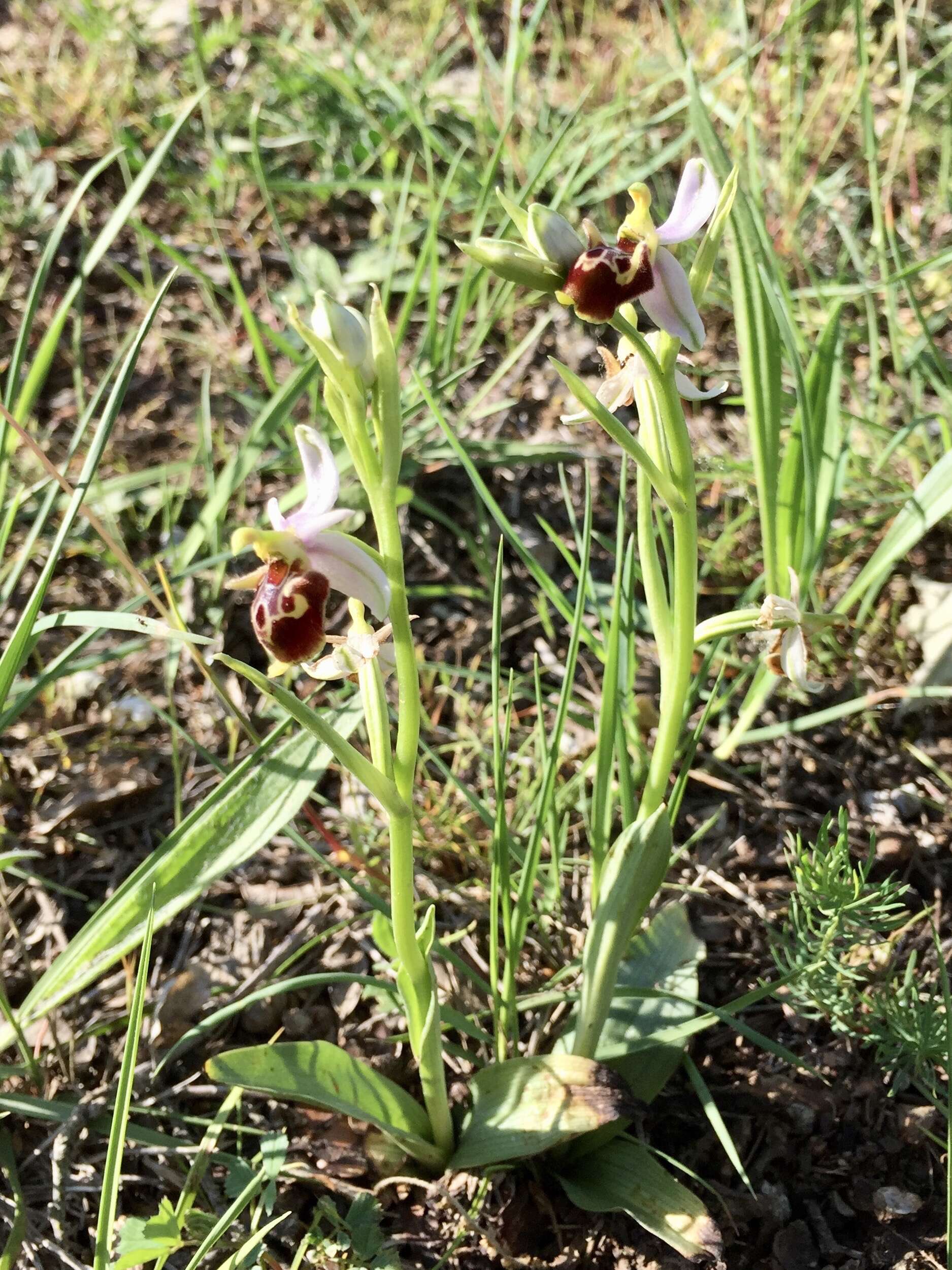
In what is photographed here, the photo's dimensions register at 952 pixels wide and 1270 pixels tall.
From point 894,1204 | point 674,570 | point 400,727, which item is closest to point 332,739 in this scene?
point 400,727

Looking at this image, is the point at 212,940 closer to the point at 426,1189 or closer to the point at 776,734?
the point at 426,1189

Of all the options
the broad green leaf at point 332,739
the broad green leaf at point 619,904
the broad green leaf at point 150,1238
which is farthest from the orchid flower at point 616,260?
the broad green leaf at point 150,1238

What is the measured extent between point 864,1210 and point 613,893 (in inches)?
25.4

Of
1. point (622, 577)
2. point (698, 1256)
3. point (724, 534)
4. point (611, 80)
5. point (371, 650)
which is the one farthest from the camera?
point (611, 80)

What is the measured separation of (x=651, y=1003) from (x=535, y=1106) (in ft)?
0.91

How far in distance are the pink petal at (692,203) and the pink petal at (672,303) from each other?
0.03 m

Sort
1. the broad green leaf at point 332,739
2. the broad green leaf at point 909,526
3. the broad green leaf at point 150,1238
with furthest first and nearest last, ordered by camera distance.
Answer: the broad green leaf at point 909,526 → the broad green leaf at point 150,1238 → the broad green leaf at point 332,739

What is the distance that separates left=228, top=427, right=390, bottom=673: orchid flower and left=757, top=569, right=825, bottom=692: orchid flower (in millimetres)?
532

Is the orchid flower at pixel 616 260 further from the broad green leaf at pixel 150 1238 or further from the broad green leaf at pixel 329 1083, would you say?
the broad green leaf at pixel 150 1238

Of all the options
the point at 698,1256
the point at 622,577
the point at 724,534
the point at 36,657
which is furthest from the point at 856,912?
the point at 36,657

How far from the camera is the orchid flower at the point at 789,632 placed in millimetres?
1385

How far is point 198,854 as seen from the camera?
1575 millimetres

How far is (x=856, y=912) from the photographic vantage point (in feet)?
4.69

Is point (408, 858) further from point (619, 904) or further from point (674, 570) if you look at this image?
point (674, 570)
